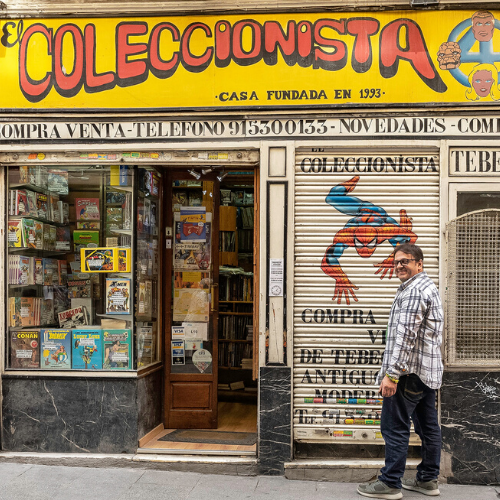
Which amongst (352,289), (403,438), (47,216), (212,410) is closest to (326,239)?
(352,289)

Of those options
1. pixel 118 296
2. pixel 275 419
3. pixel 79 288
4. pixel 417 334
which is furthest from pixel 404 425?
pixel 79 288

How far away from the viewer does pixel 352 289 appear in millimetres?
5352

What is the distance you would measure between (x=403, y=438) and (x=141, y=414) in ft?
8.48

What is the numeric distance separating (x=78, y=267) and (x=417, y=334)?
353cm

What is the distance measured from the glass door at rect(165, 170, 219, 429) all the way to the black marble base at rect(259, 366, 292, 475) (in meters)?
1.31

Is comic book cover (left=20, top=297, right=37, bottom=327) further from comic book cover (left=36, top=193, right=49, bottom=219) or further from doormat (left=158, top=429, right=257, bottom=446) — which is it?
doormat (left=158, top=429, right=257, bottom=446)

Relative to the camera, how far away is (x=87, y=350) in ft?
18.8

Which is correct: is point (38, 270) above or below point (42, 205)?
below

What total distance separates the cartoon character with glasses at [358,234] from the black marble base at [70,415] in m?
2.25

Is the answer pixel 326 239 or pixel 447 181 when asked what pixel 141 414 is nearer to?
pixel 326 239

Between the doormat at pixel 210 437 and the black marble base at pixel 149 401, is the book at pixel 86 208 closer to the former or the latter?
the black marble base at pixel 149 401

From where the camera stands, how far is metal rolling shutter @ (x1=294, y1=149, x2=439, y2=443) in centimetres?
529

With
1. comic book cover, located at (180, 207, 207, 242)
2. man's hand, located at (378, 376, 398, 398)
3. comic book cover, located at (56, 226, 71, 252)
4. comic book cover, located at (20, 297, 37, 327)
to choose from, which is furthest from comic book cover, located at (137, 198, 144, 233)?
man's hand, located at (378, 376, 398, 398)

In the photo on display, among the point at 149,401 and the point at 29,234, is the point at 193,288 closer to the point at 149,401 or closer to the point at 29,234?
the point at 149,401
